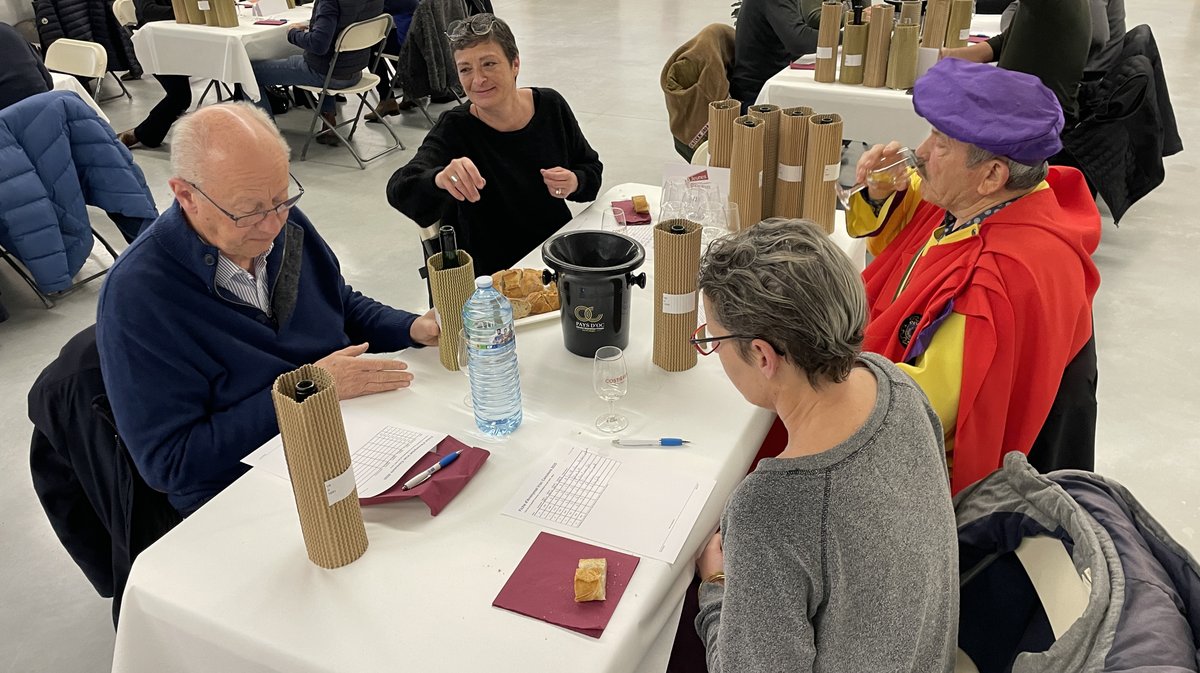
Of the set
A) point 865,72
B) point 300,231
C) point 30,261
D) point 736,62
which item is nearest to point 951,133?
point 300,231

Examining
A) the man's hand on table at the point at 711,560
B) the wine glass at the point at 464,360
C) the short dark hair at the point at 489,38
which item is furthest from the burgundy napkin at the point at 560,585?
the short dark hair at the point at 489,38

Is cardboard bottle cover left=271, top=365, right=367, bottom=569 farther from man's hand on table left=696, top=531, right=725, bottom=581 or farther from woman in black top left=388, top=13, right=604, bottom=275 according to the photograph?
woman in black top left=388, top=13, right=604, bottom=275

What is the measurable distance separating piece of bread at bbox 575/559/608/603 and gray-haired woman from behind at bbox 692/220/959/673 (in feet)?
0.63

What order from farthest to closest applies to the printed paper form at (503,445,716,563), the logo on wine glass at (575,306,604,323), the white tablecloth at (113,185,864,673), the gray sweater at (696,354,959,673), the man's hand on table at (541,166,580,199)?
1. the man's hand on table at (541,166,580,199)
2. the logo on wine glass at (575,306,604,323)
3. the printed paper form at (503,445,716,563)
4. the white tablecloth at (113,185,864,673)
5. the gray sweater at (696,354,959,673)

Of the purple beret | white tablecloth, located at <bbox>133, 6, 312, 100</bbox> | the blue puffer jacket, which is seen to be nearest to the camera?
the purple beret

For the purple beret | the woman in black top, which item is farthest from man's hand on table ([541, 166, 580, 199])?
the purple beret

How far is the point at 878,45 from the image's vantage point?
152 inches

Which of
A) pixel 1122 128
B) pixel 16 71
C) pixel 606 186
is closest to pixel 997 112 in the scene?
pixel 1122 128

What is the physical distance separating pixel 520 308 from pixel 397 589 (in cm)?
93

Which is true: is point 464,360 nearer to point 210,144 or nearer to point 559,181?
point 210,144

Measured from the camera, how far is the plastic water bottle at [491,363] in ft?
5.47

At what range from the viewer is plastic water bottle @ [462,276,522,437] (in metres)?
1.67

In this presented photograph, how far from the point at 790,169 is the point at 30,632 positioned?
2.46 metres

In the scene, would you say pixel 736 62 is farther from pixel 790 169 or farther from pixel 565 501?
pixel 565 501
